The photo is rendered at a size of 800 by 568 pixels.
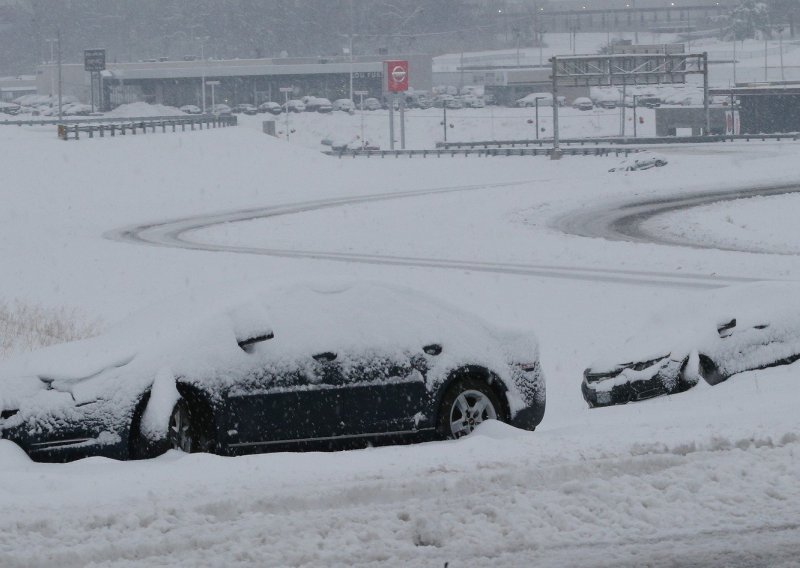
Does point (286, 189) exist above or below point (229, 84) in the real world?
below

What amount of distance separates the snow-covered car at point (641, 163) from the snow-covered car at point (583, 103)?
6384 centimetres

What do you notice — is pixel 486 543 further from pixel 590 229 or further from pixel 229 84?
pixel 229 84

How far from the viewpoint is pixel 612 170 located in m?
65.9

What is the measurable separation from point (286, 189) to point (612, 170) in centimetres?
1743

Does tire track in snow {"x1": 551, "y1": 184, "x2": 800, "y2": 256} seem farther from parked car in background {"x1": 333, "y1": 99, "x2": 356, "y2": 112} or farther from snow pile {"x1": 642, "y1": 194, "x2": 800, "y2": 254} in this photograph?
parked car in background {"x1": 333, "y1": 99, "x2": 356, "y2": 112}

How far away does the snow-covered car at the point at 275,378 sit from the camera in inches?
343

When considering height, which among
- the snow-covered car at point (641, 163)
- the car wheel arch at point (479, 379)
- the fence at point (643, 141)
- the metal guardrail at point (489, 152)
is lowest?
the car wheel arch at point (479, 379)

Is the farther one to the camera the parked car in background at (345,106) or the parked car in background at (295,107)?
the parked car in background at (345,106)

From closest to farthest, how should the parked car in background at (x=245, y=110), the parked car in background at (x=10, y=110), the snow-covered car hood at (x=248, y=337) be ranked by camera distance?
the snow-covered car hood at (x=248, y=337), the parked car in background at (x=10, y=110), the parked car in background at (x=245, y=110)

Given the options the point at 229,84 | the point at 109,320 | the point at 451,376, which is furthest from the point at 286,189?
the point at 229,84

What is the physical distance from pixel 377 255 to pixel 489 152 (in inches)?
1935

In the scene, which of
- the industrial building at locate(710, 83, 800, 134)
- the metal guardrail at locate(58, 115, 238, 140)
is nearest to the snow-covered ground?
the metal guardrail at locate(58, 115, 238, 140)

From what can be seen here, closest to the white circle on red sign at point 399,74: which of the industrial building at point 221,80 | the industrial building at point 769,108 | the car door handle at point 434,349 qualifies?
the industrial building at point 769,108

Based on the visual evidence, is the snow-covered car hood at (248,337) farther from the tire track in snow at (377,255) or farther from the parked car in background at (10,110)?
the parked car in background at (10,110)
